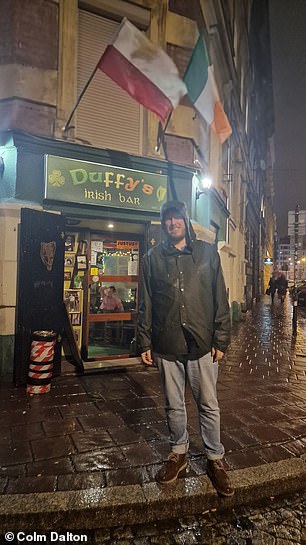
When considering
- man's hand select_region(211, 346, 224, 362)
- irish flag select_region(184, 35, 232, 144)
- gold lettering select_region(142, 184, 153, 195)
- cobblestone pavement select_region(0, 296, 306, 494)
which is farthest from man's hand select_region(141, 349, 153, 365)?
irish flag select_region(184, 35, 232, 144)

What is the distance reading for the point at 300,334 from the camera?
Answer: 11375mm

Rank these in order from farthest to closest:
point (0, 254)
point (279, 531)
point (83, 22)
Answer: point (83, 22), point (0, 254), point (279, 531)

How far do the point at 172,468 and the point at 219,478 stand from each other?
42 centimetres

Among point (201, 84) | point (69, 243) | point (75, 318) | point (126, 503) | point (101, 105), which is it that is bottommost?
point (126, 503)

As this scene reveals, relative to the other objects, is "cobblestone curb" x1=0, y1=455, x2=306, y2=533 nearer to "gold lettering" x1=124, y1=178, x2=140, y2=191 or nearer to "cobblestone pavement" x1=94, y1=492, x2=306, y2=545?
"cobblestone pavement" x1=94, y1=492, x2=306, y2=545

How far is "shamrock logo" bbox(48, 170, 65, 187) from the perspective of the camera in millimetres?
6418

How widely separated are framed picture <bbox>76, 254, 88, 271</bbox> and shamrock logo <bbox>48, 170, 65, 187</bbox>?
1.59m

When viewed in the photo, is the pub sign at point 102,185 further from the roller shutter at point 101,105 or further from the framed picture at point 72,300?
the framed picture at point 72,300

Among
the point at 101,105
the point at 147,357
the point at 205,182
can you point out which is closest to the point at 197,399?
the point at 147,357

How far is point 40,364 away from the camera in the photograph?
543cm

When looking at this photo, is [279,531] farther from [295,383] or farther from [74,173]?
[74,173]

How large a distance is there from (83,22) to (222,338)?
7070 mm

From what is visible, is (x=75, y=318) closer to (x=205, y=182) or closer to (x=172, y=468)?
(x=205, y=182)

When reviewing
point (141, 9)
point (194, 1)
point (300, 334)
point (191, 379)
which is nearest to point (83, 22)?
point (141, 9)
